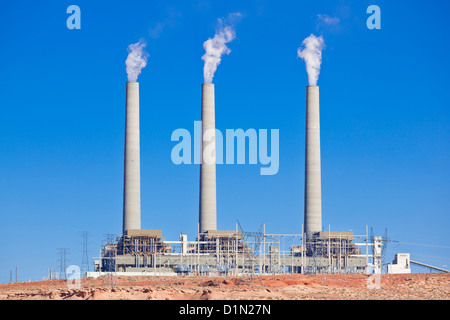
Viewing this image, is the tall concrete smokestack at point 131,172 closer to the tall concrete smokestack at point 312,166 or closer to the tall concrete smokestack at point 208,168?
the tall concrete smokestack at point 208,168

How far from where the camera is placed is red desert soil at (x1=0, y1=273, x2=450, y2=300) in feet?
200

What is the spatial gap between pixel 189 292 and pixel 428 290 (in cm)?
1761

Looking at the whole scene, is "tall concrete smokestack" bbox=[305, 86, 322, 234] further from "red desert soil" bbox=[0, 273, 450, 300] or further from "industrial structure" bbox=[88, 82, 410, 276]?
"red desert soil" bbox=[0, 273, 450, 300]

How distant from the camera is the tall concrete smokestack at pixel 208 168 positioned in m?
102

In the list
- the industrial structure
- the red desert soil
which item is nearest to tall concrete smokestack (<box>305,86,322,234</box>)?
the industrial structure

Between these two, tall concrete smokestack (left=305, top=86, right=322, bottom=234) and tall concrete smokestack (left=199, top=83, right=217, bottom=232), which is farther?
tall concrete smokestack (left=305, top=86, right=322, bottom=234)

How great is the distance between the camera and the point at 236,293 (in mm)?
62062

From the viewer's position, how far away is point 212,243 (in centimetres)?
10231

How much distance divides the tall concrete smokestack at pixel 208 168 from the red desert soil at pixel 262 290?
2376 centimetres

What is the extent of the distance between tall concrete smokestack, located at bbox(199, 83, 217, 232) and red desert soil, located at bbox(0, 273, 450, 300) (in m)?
23.8

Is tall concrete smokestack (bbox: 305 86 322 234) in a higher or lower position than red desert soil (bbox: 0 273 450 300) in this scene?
higher
